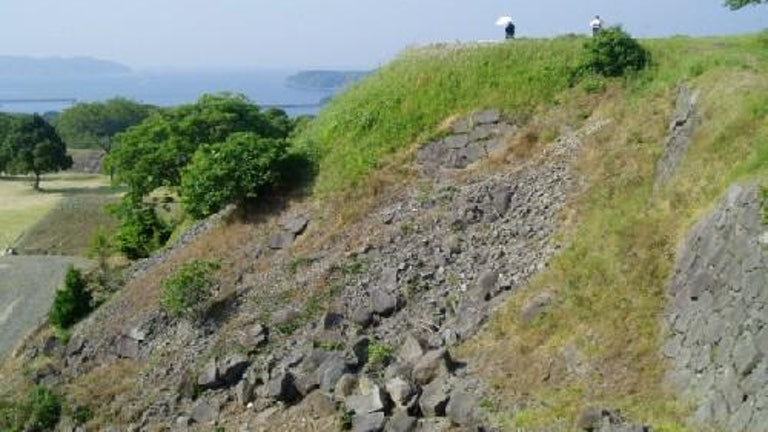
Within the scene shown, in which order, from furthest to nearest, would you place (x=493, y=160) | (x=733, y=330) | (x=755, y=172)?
(x=493, y=160)
(x=755, y=172)
(x=733, y=330)

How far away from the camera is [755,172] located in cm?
1390

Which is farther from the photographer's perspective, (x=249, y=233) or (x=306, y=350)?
(x=249, y=233)

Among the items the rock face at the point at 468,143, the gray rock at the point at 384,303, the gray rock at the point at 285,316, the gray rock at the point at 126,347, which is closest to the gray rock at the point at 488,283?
the gray rock at the point at 384,303

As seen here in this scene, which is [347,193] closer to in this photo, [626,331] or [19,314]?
[626,331]

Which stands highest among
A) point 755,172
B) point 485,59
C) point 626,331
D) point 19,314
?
point 485,59

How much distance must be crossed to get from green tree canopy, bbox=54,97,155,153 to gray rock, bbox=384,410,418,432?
9604 centimetres

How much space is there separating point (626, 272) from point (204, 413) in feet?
28.7

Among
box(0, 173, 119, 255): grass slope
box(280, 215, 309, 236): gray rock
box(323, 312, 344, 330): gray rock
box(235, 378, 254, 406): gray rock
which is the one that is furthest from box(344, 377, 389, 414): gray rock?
box(0, 173, 119, 255): grass slope

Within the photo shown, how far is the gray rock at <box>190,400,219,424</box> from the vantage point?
690 inches

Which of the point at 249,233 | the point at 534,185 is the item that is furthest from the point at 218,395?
the point at 534,185

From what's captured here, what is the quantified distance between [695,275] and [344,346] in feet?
24.0

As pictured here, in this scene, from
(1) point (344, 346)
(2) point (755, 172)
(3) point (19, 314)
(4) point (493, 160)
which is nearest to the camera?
(2) point (755, 172)

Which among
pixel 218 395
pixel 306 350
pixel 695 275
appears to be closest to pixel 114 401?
pixel 218 395

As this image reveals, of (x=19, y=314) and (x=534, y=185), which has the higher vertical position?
(x=534, y=185)
